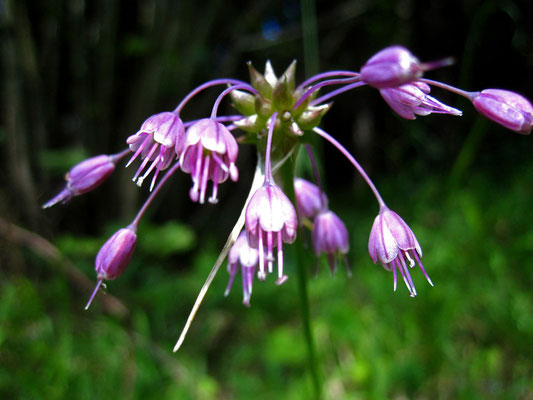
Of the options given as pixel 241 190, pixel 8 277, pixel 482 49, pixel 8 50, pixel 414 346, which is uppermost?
pixel 482 49

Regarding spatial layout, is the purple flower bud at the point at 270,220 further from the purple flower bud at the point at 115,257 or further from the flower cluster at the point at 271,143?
the purple flower bud at the point at 115,257

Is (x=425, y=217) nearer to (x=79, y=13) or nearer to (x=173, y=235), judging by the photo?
(x=173, y=235)

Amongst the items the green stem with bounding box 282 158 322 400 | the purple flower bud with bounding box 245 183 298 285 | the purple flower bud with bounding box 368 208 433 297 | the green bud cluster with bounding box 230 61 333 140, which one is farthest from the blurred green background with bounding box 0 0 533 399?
the green bud cluster with bounding box 230 61 333 140

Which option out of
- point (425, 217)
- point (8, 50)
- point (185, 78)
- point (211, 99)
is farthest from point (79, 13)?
point (425, 217)

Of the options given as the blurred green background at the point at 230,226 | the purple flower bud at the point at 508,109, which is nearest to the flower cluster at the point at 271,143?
the purple flower bud at the point at 508,109

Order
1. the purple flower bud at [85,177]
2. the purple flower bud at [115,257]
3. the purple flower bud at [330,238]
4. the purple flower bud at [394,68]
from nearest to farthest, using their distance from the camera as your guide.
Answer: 1. the purple flower bud at [394,68]
2. the purple flower bud at [115,257]
3. the purple flower bud at [85,177]
4. the purple flower bud at [330,238]

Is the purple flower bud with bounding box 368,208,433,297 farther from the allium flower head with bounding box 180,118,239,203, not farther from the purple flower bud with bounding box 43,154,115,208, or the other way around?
the purple flower bud with bounding box 43,154,115,208
